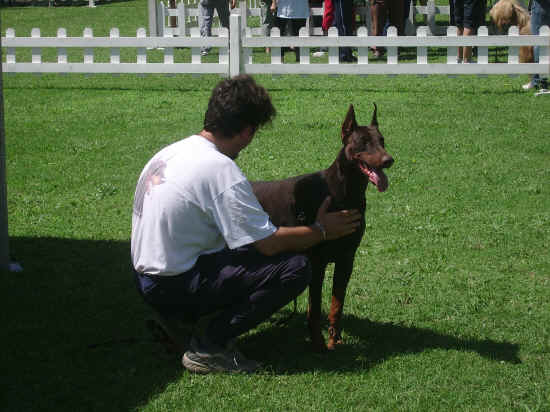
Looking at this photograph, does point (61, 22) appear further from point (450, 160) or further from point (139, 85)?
point (450, 160)

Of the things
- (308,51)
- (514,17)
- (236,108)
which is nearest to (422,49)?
(514,17)

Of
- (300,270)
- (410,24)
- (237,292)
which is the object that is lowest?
(237,292)

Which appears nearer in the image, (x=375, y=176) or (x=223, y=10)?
(x=375, y=176)

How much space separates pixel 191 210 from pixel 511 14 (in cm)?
1005

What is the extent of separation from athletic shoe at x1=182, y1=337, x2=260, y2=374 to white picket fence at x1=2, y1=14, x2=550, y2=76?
8.83 m

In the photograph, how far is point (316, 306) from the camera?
4562 millimetres

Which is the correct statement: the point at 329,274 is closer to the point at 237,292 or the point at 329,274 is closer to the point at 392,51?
the point at 237,292

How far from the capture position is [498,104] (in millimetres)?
11117

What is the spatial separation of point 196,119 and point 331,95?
2.33 m

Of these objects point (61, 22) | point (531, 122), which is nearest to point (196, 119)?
point (531, 122)

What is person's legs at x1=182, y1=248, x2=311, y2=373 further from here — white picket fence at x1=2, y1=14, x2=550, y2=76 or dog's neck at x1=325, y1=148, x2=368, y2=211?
white picket fence at x1=2, y1=14, x2=550, y2=76

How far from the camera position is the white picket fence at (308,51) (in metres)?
12.4

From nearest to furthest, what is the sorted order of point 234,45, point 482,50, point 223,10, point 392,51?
point 482,50 < point 234,45 < point 392,51 < point 223,10

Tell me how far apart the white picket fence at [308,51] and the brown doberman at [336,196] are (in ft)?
27.3
